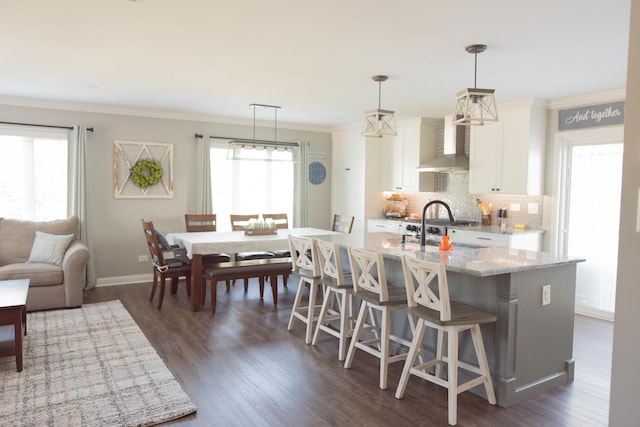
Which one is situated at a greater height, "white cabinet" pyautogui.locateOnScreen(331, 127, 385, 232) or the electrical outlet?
"white cabinet" pyautogui.locateOnScreen(331, 127, 385, 232)

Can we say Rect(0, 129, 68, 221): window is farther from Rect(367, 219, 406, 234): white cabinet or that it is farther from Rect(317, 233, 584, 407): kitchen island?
Rect(317, 233, 584, 407): kitchen island

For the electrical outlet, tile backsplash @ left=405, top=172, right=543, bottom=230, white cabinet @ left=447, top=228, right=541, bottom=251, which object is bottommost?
the electrical outlet

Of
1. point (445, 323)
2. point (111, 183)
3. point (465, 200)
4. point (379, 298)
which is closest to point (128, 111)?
point (111, 183)

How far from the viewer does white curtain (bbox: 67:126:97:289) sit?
611 centimetres

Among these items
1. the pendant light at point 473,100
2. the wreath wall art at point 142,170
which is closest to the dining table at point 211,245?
the wreath wall art at point 142,170

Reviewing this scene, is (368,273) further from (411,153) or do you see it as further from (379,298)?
(411,153)

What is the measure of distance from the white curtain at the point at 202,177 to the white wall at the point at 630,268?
5878 mm

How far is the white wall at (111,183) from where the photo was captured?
625 centimetres

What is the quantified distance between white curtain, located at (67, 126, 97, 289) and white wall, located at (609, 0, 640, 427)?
610 centimetres

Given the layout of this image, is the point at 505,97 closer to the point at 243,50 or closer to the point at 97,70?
the point at 243,50

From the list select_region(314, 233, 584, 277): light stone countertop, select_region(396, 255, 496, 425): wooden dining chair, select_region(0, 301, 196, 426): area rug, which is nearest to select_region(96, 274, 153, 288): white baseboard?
select_region(0, 301, 196, 426): area rug

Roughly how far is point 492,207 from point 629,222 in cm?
448

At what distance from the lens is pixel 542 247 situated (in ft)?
18.6

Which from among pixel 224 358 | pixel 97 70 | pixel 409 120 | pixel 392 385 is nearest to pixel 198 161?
pixel 97 70
